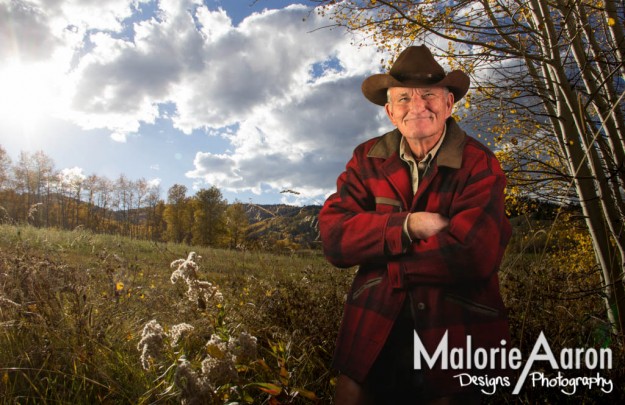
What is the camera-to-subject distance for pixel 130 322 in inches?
180

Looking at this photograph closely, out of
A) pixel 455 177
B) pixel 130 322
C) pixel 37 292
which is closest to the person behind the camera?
pixel 455 177

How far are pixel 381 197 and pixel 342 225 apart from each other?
Result: 24 centimetres

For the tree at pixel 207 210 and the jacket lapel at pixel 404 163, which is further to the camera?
the tree at pixel 207 210

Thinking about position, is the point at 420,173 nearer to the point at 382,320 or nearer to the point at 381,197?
the point at 381,197

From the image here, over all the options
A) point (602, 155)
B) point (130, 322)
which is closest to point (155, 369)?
point (130, 322)

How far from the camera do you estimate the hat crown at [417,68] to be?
2264mm

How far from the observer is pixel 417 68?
2273mm

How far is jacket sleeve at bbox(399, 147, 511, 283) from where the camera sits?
1.93m

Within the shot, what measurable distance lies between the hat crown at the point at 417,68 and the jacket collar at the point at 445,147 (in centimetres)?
25

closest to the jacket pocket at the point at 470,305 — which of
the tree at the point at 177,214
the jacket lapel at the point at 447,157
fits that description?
the jacket lapel at the point at 447,157

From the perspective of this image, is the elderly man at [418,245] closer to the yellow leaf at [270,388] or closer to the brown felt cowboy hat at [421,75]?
the brown felt cowboy hat at [421,75]

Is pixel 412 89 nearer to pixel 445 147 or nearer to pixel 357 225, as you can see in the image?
pixel 445 147

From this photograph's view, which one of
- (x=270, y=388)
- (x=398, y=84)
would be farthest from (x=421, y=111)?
(x=270, y=388)

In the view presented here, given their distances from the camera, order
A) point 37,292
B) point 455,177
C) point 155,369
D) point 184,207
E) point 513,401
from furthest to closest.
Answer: point 184,207, point 37,292, point 155,369, point 513,401, point 455,177
